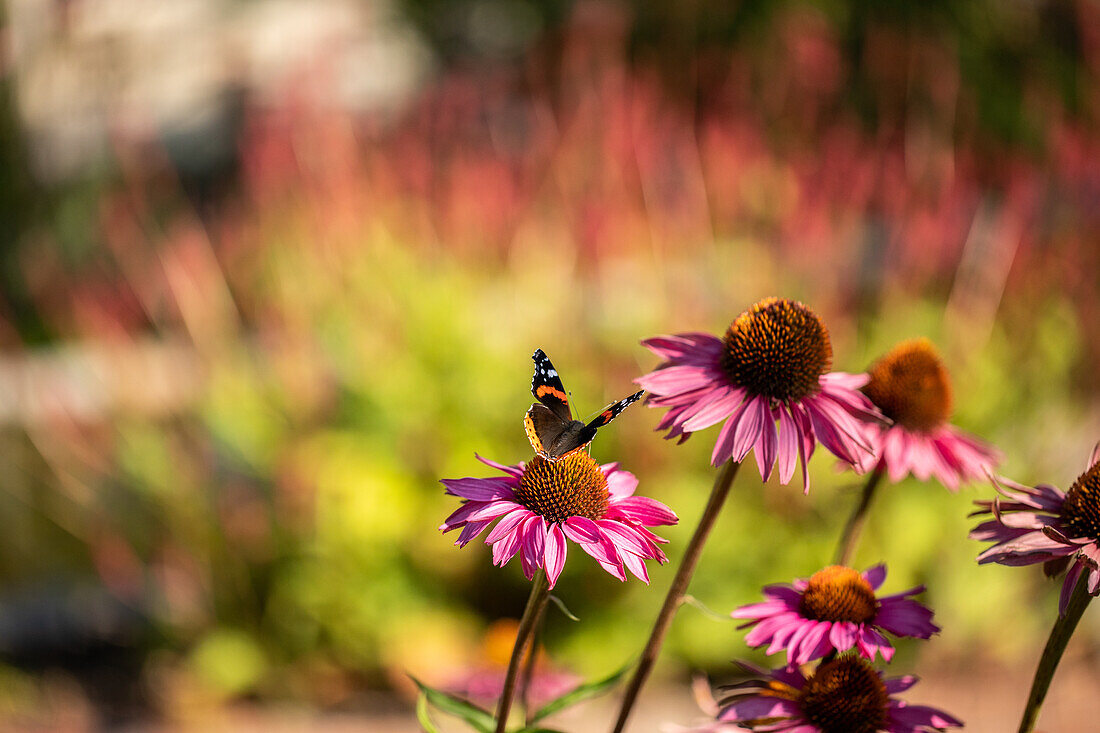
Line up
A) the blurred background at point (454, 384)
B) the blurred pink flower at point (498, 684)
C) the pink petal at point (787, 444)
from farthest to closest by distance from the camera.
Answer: the blurred background at point (454, 384)
the blurred pink flower at point (498, 684)
the pink petal at point (787, 444)

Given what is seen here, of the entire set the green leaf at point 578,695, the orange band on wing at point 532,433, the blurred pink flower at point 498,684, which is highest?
the orange band on wing at point 532,433

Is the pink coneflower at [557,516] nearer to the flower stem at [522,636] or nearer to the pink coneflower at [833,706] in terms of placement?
the flower stem at [522,636]

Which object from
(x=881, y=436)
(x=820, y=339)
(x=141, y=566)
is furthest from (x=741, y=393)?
(x=141, y=566)

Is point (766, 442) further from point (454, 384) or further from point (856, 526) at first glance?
point (454, 384)

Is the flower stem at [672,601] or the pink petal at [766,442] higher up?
the pink petal at [766,442]

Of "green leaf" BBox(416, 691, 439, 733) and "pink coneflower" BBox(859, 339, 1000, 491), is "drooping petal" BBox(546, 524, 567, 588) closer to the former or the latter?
"green leaf" BBox(416, 691, 439, 733)

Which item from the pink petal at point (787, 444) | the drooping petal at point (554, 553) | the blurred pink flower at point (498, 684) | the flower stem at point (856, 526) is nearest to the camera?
the drooping petal at point (554, 553)

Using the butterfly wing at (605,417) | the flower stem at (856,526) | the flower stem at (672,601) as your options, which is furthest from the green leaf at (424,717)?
the flower stem at (856,526)
